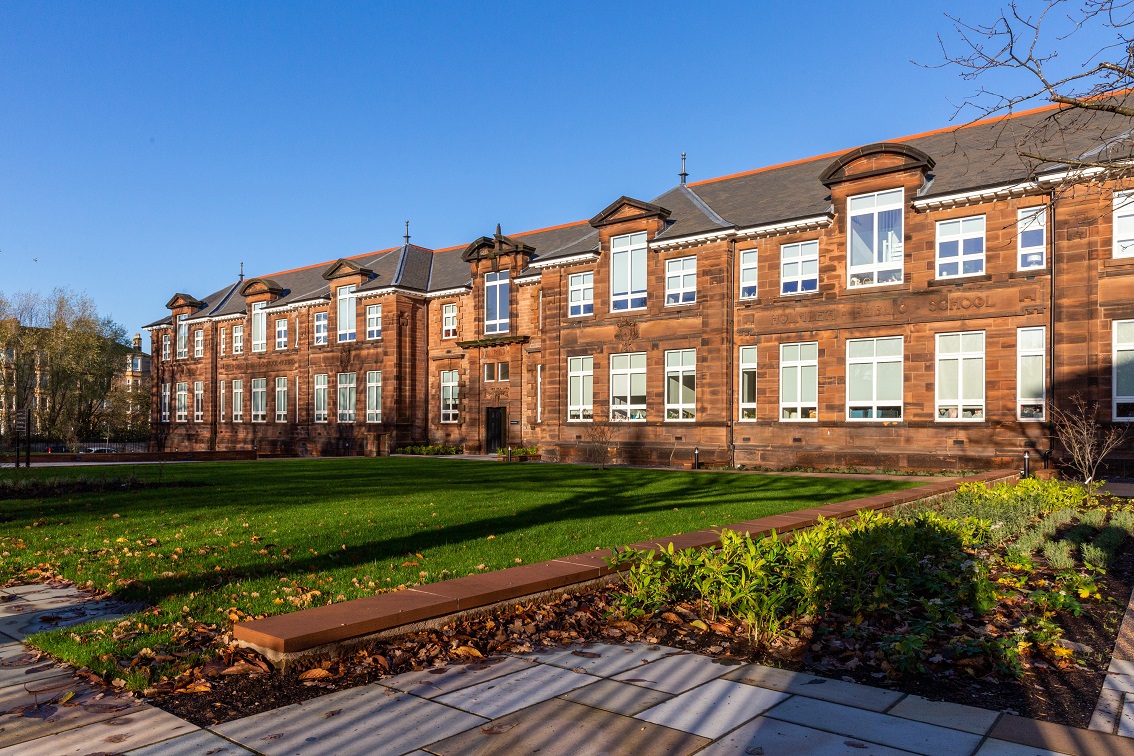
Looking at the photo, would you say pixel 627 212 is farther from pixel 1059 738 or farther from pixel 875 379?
pixel 1059 738

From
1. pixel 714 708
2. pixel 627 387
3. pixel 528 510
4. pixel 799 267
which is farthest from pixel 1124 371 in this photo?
Result: pixel 714 708

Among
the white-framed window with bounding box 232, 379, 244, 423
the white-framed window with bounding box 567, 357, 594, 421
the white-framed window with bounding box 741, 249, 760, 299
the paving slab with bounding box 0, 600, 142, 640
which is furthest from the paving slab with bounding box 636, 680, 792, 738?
the white-framed window with bounding box 232, 379, 244, 423

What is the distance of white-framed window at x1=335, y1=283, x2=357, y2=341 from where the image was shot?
41.8 metres

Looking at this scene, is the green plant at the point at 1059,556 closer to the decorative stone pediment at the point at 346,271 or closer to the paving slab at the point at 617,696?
the paving slab at the point at 617,696

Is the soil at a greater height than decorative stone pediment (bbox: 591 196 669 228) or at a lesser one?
lesser

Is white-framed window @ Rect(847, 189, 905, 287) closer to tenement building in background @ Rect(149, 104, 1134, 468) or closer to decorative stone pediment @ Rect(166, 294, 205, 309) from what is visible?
tenement building in background @ Rect(149, 104, 1134, 468)

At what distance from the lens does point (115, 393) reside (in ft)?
194

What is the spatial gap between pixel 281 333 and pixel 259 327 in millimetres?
2558

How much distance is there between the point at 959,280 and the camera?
74.3 feet

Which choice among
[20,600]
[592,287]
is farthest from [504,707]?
[592,287]

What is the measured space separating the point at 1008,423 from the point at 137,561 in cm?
2198

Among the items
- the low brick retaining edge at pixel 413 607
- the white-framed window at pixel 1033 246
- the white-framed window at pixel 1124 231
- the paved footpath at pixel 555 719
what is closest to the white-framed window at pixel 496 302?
the white-framed window at pixel 1033 246

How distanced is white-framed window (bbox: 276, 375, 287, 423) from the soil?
43.1 metres

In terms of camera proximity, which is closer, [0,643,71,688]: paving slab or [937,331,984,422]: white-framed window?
[0,643,71,688]: paving slab
